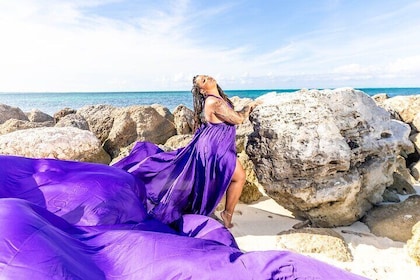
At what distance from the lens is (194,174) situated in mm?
3750

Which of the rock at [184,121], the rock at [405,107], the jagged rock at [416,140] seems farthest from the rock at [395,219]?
the rock at [405,107]

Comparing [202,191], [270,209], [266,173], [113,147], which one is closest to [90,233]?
[202,191]

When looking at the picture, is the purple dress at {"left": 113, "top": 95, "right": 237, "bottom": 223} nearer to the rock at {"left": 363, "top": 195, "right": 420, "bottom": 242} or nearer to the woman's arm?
the woman's arm

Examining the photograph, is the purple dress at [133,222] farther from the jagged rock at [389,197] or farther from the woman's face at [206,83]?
the jagged rock at [389,197]

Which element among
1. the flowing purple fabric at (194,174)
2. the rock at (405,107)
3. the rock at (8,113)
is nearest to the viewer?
the flowing purple fabric at (194,174)

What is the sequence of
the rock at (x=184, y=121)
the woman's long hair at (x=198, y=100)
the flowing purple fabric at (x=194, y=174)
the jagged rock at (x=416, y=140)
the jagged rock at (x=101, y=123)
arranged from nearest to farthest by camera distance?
1. the flowing purple fabric at (x=194, y=174)
2. the woman's long hair at (x=198, y=100)
3. the jagged rock at (x=416, y=140)
4. the jagged rock at (x=101, y=123)
5. the rock at (x=184, y=121)

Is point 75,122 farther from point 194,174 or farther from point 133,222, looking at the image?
point 133,222

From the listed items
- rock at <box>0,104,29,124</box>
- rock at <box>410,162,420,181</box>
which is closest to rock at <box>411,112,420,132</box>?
rock at <box>410,162,420,181</box>

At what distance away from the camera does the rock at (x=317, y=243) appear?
338 cm

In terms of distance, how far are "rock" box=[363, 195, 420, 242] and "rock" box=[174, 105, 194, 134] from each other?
4222 mm

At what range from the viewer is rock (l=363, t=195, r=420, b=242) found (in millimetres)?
3736

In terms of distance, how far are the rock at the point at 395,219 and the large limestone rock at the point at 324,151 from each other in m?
0.16

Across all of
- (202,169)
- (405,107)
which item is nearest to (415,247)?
(202,169)

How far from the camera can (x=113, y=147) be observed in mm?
6723
